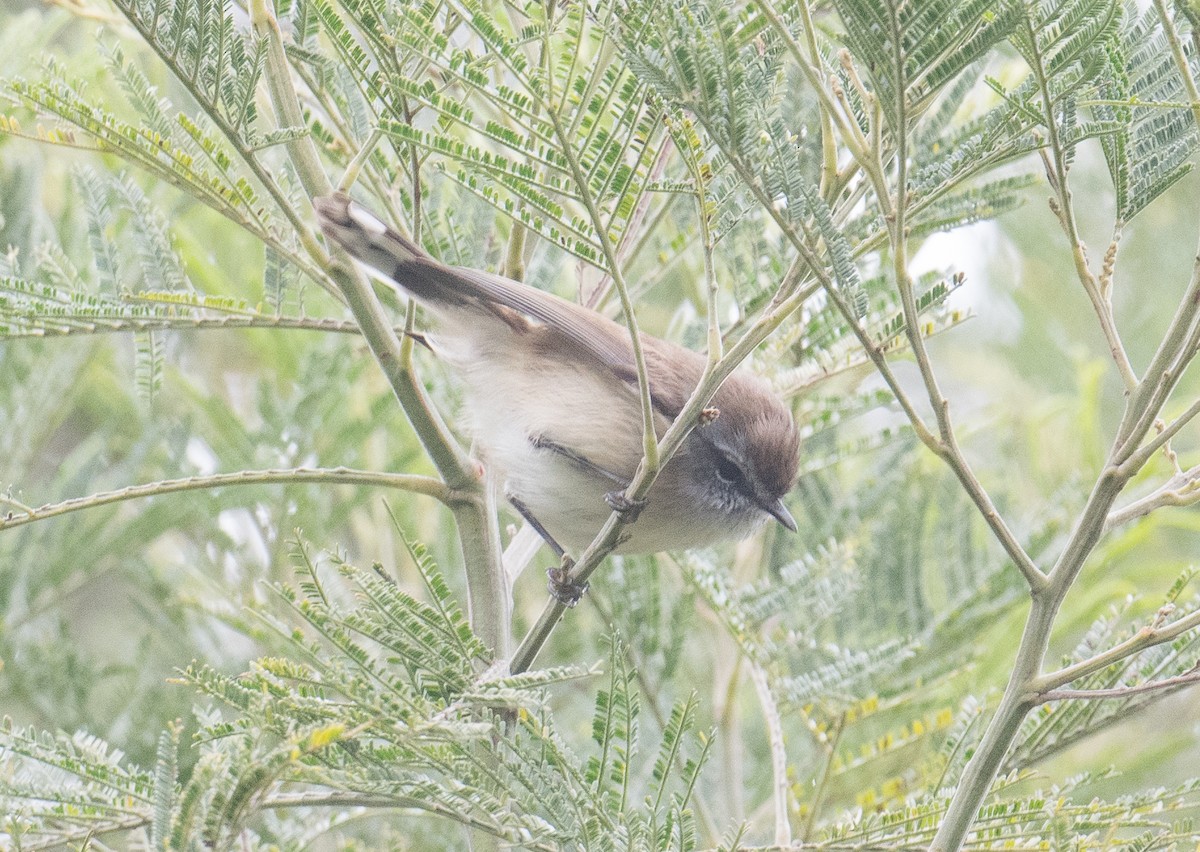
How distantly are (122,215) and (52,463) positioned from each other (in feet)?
5.63

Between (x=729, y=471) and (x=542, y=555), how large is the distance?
1350mm

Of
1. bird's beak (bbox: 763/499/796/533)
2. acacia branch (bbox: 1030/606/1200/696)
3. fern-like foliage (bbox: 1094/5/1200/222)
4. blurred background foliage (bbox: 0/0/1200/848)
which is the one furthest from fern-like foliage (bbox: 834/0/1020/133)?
bird's beak (bbox: 763/499/796/533)

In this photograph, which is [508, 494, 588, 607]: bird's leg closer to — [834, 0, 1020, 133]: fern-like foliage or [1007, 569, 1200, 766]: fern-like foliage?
[1007, 569, 1200, 766]: fern-like foliage

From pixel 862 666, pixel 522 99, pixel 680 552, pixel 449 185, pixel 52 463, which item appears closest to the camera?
pixel 522 99

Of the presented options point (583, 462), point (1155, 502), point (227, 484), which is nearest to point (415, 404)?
point (227, 484)

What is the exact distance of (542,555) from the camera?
13.9 feet

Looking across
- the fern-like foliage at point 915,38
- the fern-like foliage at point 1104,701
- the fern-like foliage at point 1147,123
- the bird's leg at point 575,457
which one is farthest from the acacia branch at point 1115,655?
the bird's leg at point 575,457

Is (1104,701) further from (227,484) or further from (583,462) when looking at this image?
(227,484)

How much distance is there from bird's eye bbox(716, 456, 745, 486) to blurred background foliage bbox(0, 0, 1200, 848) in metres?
0.24

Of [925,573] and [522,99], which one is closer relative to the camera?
[522,99]

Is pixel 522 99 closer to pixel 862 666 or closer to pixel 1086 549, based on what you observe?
pixel 1086 549

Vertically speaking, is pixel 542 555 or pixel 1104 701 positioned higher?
pixel 542 555

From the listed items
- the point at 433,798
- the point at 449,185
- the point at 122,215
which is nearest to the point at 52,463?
the point at 122,215

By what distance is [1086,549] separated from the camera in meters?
1.54
